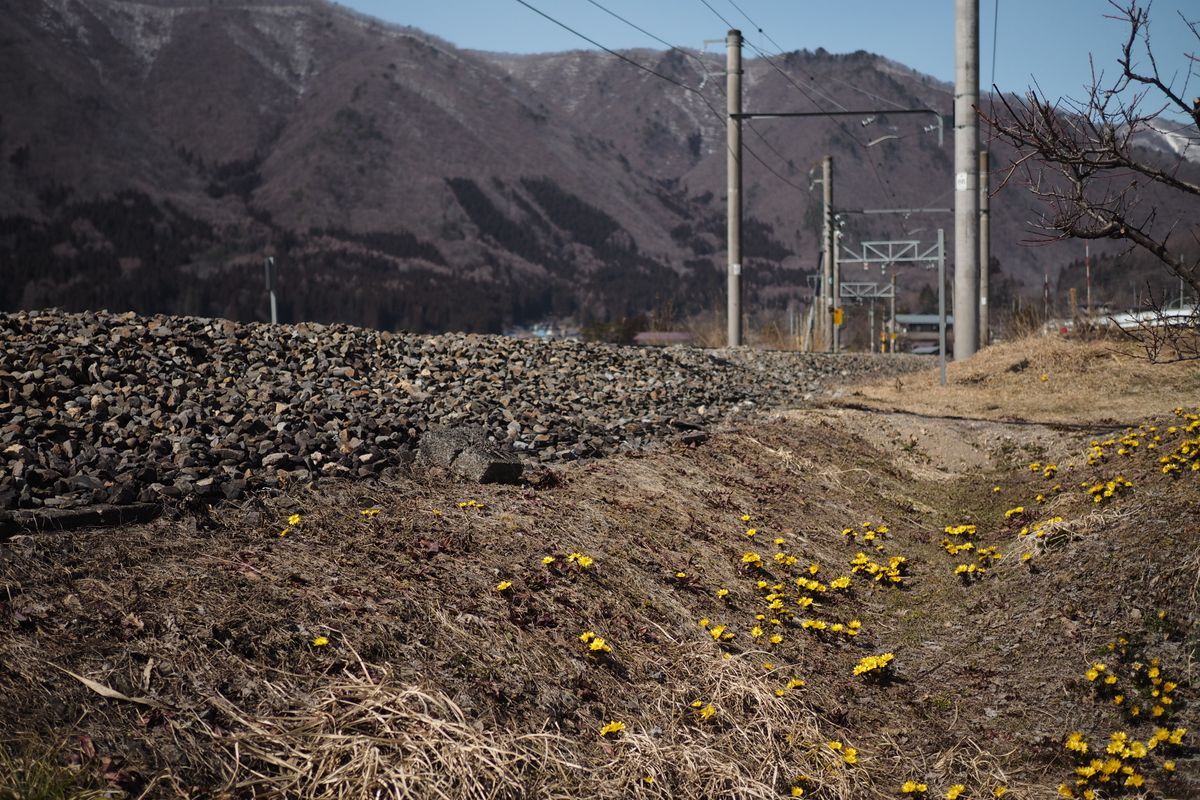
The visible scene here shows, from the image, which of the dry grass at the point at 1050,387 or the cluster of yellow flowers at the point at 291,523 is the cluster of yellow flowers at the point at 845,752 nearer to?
the cluster of yellow flowers at the point at 291,523

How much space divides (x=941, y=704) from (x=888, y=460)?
505 centimetres

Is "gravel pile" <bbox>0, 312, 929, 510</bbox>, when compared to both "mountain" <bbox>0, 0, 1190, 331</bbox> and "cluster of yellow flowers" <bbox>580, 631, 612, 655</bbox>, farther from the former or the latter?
"mountain" <bbox>0, 0, 1190, 331</bbox>

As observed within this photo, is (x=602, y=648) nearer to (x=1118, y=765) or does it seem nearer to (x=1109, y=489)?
(x=1118, y=765)

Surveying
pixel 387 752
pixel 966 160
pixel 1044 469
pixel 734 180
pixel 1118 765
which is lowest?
pixel 1118 765

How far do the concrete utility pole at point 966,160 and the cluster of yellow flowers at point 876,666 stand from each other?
12.3 meters

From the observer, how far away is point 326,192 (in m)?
87.6

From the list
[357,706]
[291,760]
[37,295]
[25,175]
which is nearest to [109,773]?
[291,760]

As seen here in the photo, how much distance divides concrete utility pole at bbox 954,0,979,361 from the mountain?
30.6 feet

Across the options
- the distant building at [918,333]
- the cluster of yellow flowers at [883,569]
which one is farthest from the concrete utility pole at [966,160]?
the distant building at [918,333]

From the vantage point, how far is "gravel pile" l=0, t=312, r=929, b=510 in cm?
564

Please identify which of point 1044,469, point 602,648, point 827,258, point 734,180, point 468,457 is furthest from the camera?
point 827,258

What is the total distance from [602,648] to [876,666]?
4.54ft

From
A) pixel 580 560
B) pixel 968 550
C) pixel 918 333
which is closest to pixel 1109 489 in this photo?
pixel 968 550

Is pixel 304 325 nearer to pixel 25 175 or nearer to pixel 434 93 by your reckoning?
pixel 25 175
